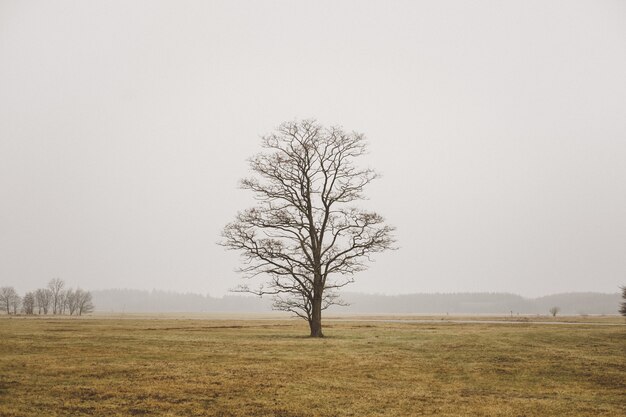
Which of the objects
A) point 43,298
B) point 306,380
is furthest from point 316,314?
point 43,298

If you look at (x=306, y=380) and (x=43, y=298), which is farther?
(x=43, y=298)

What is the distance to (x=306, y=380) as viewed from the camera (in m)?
16.5

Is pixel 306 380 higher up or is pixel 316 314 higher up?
pixel 316 314

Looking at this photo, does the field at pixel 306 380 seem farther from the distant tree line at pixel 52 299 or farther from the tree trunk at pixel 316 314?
the distant tree line at pixel 52 299

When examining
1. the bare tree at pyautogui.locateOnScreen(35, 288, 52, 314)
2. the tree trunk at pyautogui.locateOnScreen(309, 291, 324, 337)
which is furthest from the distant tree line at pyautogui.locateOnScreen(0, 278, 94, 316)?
the tree trunk at pyautogui.locateOnScreen(309, 291, 324, 337)

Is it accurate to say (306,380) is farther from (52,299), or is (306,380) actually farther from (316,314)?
(52,299)

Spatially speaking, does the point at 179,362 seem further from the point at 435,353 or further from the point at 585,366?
the point at 585,366

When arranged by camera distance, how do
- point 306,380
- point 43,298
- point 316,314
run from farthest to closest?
1. point 43,298
2. point 316,314
3. point 306,380

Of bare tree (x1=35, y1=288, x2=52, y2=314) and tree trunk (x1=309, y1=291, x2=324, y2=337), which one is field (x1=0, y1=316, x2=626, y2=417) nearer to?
tree trunk (x1=309, y1=291, x2=324, y2=337)

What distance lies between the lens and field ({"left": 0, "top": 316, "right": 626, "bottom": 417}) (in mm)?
12352

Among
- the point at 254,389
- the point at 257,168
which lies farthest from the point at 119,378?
the point at 257,168

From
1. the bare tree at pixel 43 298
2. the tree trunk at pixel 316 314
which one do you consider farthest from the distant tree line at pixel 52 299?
the tree trunk at pixel 316 314

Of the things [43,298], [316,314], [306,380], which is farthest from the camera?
[43,298]

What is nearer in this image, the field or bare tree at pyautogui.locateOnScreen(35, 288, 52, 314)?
the field
